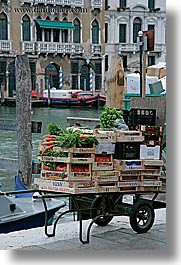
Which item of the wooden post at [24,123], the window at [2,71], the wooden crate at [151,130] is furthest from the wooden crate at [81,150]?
the window at [2,71]

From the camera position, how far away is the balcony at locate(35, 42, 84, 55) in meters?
12.9

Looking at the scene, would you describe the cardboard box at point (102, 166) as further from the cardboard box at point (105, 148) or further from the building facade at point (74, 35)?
the building facade at point (74, 35)

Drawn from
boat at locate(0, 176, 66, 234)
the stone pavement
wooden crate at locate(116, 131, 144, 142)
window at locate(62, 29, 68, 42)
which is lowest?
boat at locate(0, 176, 66, 234)

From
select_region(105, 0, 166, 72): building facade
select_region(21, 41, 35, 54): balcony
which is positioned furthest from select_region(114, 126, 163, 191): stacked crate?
select_region(21, 41, 35, 54): balcony

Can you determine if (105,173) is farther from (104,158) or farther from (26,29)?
(26,29)

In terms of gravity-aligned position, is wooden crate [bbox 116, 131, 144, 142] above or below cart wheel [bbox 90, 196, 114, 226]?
above

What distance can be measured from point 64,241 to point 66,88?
15.1m

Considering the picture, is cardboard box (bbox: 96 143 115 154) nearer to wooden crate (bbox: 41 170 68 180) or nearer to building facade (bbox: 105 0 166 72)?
wooden crate (bbox: 41 170 68 180)

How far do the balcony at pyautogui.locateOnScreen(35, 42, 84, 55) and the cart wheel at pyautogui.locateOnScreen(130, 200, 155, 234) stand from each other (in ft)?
31.1

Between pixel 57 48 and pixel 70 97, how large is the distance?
117 inches

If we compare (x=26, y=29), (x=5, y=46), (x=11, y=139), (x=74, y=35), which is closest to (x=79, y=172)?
(x=11, y=139)

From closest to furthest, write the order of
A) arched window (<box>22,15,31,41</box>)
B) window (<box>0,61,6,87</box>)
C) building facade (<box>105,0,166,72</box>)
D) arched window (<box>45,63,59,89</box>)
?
building facade (<box>105,0,166,72</box>), arched window (<box>22,15,31,41</box>), window (<box>0,61,6,87</box>), arched window (<box>45,63,59,89</box>)

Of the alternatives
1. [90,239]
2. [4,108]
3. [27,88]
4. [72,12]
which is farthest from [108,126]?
[4,108]

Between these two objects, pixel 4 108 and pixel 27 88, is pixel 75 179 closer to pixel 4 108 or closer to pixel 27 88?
pixel 27 88
